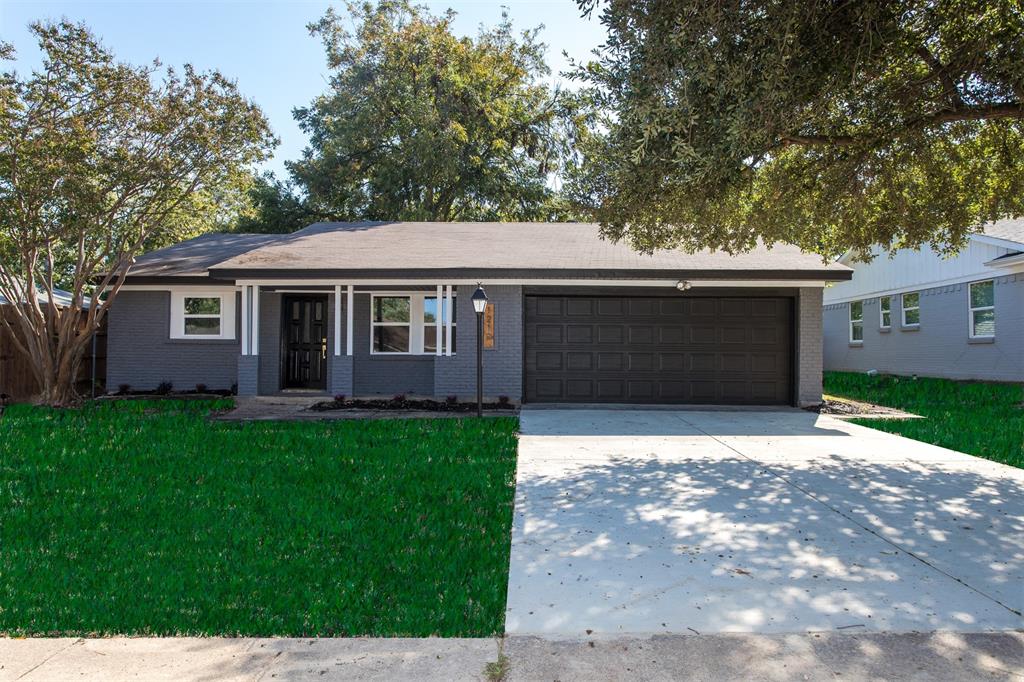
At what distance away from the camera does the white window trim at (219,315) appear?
14.1 m

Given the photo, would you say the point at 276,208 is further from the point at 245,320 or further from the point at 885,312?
the point at 885,312

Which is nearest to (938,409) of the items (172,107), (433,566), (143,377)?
(433,566)

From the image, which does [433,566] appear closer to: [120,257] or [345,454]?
[345,454]

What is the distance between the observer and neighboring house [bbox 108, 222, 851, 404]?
1214 cm

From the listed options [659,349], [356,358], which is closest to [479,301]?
[356,358]

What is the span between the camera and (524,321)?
12930mm

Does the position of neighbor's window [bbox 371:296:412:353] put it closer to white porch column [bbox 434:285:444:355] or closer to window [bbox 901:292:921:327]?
white porch column [bbox 434:285:444:355]

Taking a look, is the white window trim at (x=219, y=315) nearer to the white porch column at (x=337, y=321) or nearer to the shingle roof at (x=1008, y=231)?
the white porch column at (x=337, y=321)

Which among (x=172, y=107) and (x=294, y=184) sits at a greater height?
(x=294, y=184)

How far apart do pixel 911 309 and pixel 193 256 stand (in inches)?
791

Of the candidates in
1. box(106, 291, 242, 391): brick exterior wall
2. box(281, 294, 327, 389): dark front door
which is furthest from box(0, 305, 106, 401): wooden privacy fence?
box(281, 294, 327, 389): dark front door

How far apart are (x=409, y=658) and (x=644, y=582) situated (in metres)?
1.60

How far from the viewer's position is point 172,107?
38.7ft

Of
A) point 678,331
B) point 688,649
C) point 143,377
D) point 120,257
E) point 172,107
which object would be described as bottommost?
point 688,649
